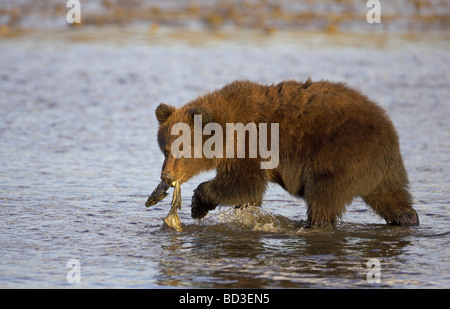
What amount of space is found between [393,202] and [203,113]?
1970 mm

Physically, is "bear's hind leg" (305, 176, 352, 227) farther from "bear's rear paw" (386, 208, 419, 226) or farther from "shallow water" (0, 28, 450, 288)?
"bear's rear paw" (386, 208, 419, 226)

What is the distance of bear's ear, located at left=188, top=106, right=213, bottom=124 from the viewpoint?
684 cm

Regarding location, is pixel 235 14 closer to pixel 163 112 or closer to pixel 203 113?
pixel 163 112

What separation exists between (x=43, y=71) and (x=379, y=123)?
11.3 meters

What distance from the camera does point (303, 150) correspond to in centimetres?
690

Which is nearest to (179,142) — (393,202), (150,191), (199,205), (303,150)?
(199,205)

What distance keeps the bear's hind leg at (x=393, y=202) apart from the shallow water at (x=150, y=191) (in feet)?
0.35

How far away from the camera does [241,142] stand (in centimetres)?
704

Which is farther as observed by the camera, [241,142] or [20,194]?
[20,194]

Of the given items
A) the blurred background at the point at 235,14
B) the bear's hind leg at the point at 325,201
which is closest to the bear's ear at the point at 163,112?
the bear's hind leg at the point at 325,201

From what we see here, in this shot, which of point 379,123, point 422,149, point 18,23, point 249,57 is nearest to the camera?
point 379,123
